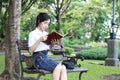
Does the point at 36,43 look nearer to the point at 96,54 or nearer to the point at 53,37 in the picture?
the point at 53,37

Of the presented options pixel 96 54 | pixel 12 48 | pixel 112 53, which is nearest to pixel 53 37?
pixel 12 48

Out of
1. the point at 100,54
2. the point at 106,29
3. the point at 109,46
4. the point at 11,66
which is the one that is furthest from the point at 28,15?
the point at 11,66

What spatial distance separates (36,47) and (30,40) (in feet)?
0.53

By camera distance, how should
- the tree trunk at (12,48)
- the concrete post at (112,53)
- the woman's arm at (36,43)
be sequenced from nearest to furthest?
the woman's arm at (36,43) < the tree trunk at (12,48) < the concrete post at (112,53)

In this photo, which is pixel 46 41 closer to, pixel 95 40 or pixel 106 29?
pixel 106 29

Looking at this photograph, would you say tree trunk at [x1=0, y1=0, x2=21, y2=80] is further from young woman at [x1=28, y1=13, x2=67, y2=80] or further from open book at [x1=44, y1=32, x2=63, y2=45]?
open book at [x1=44, y1=32, x2=63, y2=45]

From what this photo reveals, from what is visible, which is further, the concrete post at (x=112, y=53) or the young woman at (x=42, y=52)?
the concrete post at (x=112, y=53)

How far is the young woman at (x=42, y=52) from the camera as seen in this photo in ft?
18.6

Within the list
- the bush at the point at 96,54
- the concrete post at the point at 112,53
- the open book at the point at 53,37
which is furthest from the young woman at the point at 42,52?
the bush at the point at 96,54

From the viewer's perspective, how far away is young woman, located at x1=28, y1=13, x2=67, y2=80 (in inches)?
223

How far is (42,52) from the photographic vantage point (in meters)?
5.89

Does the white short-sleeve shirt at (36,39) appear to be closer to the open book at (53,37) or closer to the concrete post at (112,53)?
the open book at (53,37)

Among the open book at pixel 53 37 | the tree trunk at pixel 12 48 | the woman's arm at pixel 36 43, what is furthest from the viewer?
the tree trunk at pixel 12 48

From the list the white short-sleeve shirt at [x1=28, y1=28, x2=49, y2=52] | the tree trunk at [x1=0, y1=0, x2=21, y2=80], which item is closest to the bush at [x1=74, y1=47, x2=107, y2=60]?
the tree trunk at [x1=0, y1=0, x2=21, y2=80]
